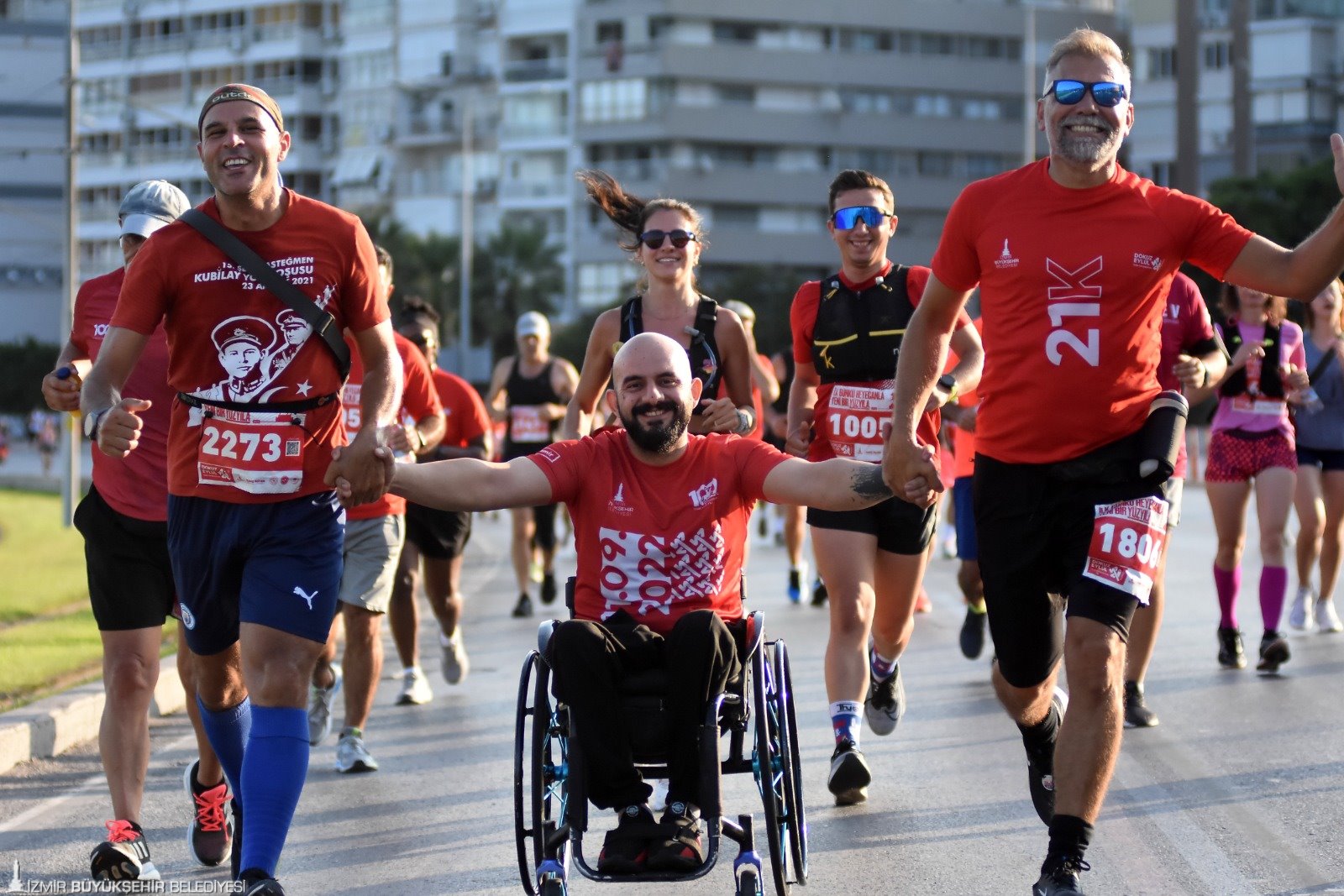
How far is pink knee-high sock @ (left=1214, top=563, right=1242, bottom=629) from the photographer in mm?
11469

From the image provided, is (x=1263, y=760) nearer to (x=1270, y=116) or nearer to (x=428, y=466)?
(x=428, y=466)

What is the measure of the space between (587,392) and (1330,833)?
3417 mm

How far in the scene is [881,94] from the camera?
100 m

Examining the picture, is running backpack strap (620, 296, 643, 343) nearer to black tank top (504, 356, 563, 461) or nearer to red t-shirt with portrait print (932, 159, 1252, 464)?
red t-shirt with portrait print (932, 159, 1252, 464)

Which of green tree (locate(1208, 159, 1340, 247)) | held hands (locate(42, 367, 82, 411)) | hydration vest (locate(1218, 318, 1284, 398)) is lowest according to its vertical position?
held hands (locate(42, 367, 82, 411))

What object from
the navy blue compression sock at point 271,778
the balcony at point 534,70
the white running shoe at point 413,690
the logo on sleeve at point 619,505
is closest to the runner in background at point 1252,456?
the white running shoe at point 413,690

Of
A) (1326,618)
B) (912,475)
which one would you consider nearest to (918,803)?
(912,475)

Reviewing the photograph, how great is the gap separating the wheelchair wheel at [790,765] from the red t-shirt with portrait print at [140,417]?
7.33 ft

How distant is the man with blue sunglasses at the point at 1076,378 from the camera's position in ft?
19.6

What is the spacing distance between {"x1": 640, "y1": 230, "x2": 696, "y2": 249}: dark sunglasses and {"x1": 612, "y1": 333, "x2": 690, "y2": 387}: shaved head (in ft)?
7.84

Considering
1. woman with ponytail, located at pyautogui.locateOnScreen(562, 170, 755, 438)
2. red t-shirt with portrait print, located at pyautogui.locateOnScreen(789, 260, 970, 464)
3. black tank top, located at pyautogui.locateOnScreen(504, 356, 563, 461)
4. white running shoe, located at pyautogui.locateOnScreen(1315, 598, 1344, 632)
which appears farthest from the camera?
black tank top, located at pyautogui.locateOnScreen(504, 356, 563, 461)

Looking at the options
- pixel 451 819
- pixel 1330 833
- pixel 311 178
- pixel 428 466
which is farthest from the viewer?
pixel 311 178

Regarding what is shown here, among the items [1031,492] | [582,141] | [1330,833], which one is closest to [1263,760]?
[1330,833]

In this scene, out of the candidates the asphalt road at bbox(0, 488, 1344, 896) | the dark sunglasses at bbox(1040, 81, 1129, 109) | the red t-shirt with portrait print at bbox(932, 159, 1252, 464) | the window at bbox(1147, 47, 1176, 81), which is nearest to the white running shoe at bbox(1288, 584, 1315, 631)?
the asphalt road at bbox(0, 488, 1344, 896)
